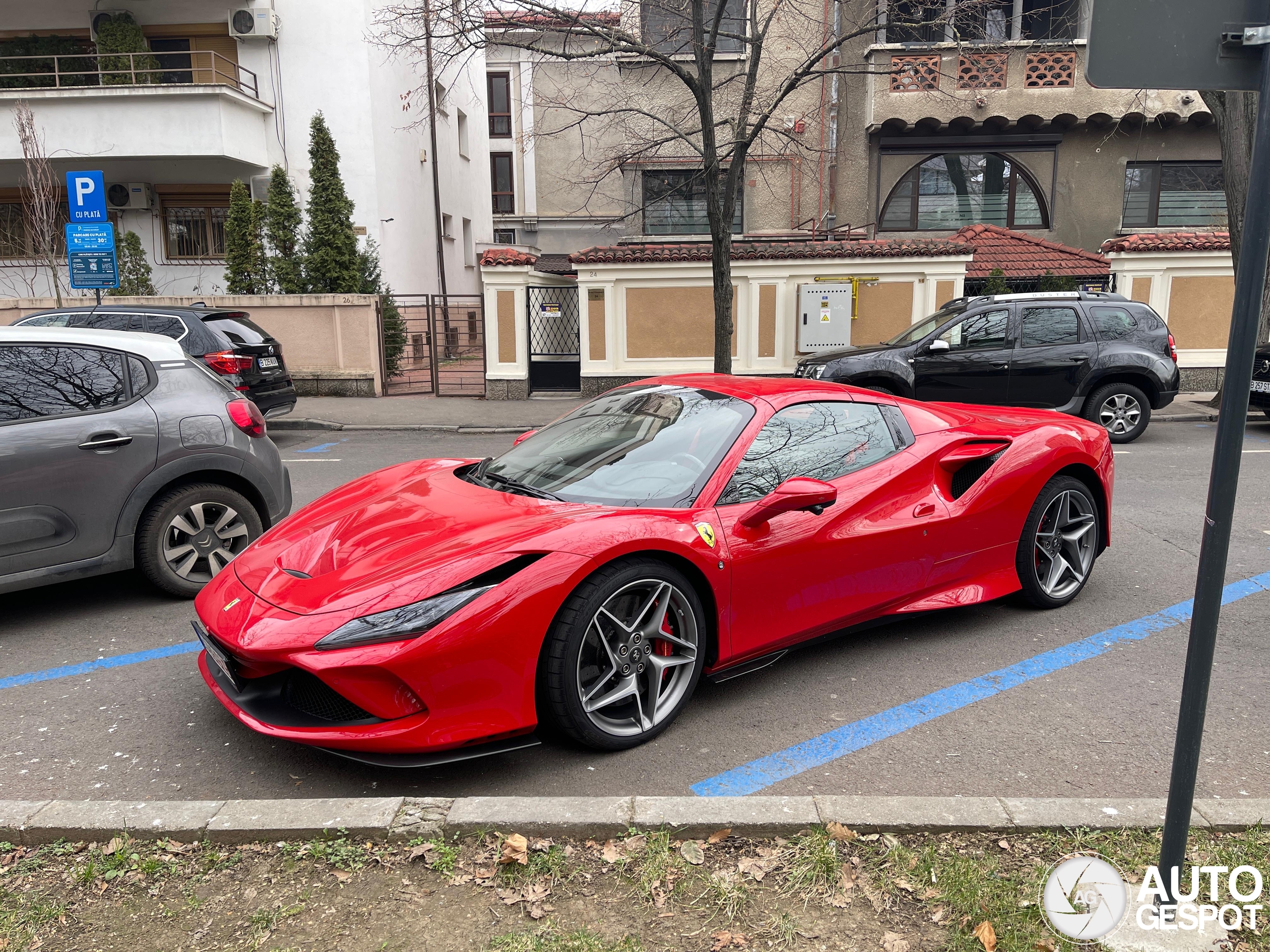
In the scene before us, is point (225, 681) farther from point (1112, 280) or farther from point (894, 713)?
point (1112, 280)

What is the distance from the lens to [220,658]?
3.28 meters

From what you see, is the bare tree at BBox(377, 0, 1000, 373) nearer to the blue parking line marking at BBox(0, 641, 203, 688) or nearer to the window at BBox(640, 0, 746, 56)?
the window at BBox(640, 0, 746, 56)

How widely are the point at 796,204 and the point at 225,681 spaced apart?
67.3ft

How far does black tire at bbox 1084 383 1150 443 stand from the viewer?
11.1m

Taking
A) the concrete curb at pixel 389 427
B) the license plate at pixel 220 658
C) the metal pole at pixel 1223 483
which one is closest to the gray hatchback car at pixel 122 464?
the license plate at pixel 220 658

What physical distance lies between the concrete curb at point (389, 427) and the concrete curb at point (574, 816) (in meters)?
10.1

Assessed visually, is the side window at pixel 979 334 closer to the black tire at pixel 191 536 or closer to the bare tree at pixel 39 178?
the black tire at pixel 191 536

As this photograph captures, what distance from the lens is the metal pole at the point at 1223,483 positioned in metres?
1.91

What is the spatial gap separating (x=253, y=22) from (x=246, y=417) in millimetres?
18449

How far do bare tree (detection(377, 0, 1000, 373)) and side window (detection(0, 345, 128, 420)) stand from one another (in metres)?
8.77

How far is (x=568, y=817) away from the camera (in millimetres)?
2758

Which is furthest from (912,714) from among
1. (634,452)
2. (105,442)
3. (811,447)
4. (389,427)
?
(389,427)

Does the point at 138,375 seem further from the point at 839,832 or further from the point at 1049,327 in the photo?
the point at 1049,327

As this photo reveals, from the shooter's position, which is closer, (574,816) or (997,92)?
(574,816)
